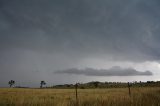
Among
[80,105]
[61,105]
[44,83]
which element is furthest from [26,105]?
[44,83]

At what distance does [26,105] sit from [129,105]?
21.5 ft

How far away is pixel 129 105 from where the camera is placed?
44.3 feet

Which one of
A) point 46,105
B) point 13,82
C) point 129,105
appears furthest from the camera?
point 13,82

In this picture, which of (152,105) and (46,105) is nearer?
(152,105)

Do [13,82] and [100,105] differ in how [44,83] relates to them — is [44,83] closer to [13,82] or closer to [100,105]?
[13,82]

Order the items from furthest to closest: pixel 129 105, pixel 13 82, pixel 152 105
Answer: pixel 13 82 < pixel 129 105 < pixel 152 105

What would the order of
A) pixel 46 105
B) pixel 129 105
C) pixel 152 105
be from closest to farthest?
pixel 152 105
pixel 129 105
pixel 46 105

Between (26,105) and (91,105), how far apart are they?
4204mm

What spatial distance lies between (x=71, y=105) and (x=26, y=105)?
→ 2.91 m

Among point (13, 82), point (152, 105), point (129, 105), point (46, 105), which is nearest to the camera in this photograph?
point (152, 105)

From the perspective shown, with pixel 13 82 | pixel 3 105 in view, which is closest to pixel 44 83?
pixel 13 82

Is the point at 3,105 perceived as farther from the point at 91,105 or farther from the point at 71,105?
the point at 91,105

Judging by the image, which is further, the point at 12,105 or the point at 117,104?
the point at 12,105

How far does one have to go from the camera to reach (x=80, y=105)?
1393 centimetres
